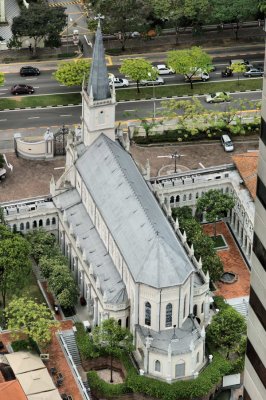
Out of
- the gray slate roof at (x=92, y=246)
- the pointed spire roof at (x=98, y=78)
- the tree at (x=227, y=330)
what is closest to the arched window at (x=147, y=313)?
the gray slate roof at (x=92, y=246)

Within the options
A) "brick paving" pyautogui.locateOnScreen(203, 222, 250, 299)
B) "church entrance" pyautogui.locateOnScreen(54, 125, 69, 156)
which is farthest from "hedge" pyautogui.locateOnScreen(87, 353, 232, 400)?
"church entrance" pyautogui.locateOnScreen(54, 125, 69, 156)

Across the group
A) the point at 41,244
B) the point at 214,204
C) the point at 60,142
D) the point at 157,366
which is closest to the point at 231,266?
the point at 214,204

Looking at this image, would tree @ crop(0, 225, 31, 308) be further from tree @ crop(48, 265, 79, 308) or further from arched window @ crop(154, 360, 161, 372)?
arched window @ crop(154, 360, 161, 372)

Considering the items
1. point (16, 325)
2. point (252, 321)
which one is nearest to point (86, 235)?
point (16, 325)

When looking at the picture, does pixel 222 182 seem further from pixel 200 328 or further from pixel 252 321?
pixel 252 321

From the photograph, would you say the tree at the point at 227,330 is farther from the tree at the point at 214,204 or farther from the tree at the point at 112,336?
the tree at the point at 214,204

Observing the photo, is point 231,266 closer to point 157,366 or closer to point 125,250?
point 125,250
